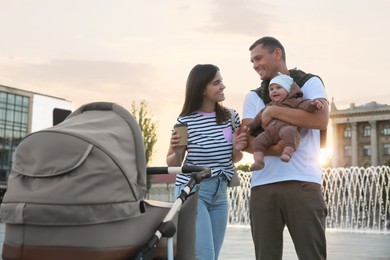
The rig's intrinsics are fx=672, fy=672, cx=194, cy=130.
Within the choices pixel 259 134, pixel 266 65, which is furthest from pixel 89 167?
pixel 266 65

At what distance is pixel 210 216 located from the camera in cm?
420

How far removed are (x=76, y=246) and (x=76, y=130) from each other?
1.78 feet

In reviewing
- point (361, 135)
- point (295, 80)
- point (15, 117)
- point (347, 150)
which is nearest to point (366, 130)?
point (361, 135)

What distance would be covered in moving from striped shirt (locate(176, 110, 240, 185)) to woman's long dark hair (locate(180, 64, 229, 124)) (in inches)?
2.2

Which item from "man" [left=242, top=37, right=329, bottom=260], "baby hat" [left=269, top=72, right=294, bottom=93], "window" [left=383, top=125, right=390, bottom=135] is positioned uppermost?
"window" [left=383, top=125, right=390, bottom=135]

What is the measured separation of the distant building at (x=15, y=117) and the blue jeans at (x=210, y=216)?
57.6 metres

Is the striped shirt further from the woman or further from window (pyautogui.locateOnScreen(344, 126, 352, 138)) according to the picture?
window (pyautogui.locateOnScreen(344, 126, 352, 138))

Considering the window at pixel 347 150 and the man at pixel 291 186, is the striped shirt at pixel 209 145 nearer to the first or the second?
the man at pixel 291 186

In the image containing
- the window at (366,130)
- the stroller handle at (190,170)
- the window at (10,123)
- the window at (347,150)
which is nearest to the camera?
the stroller handle at (190,170)

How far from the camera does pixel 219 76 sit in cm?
439

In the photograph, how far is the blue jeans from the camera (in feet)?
13.3

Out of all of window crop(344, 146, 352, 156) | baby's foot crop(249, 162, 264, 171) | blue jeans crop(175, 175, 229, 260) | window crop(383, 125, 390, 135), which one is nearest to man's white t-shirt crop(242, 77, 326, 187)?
baby's foot crop(249, 162, 264, 171)

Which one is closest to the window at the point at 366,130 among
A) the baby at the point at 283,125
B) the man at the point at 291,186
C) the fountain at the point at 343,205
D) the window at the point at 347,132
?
the window at the point at 347,132

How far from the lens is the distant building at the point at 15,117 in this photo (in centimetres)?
6306
